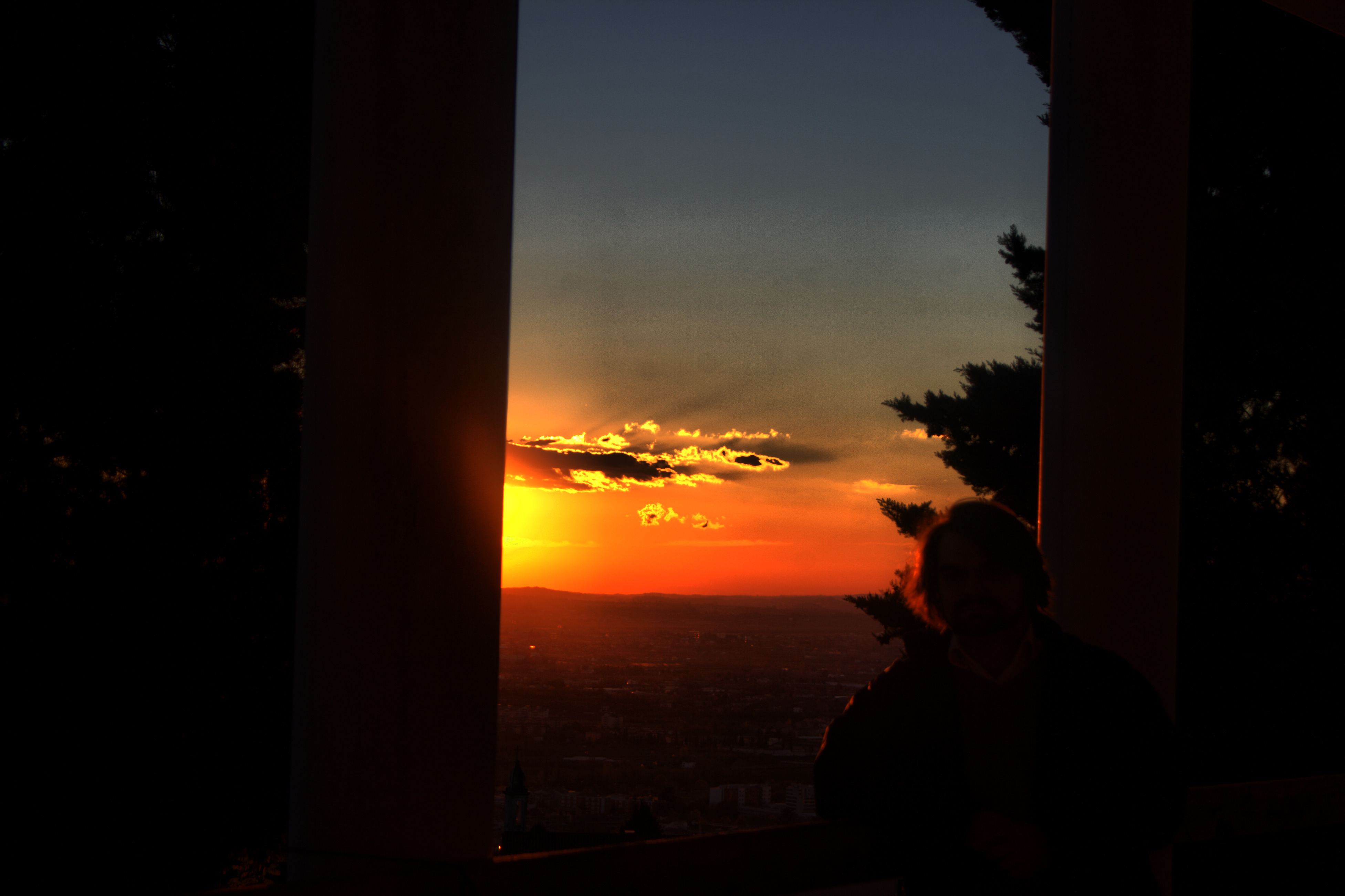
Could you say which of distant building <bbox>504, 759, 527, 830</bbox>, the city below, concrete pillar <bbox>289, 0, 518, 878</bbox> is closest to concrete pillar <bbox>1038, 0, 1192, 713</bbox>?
concrete pillar <bbox>289, 0, 518, 878</bbox>

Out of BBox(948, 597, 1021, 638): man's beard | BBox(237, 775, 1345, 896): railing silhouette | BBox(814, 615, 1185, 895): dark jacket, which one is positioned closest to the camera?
BBox(237, 775, 1345, 896): railing silhouette

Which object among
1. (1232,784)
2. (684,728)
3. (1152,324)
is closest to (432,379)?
(1232,784)

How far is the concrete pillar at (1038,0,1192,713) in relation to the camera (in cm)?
484

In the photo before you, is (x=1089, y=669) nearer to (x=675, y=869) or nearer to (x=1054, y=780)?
(x=1054, y=780)

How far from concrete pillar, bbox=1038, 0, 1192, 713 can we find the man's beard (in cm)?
215

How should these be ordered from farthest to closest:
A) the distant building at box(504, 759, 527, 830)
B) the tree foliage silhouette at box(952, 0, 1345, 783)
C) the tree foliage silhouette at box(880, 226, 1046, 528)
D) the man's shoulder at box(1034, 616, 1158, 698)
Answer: the distant building at box(504, 759, 527, 830) → the tree foliage silhouette at box(880, 226, 1046, 528) → the tree foliage silhouette at box(952, 0, 1345, 783) → the man's shoulder at box(1034, 616, 1158, 698)

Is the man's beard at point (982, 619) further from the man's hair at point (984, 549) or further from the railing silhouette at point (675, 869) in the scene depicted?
the railing silhouette at point (675, 869)

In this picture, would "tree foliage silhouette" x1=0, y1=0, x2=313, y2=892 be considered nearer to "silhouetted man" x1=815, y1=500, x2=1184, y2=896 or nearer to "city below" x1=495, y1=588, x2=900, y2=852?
"city below" x1=495, y1=588, x2=900, y2=852

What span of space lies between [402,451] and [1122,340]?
3525 millimetres

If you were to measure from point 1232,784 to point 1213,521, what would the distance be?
12944 mm

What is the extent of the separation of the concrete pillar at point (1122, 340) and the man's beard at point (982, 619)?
2.15 metres

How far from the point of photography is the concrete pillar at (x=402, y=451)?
3.12 metres

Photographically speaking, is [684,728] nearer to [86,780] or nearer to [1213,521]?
[86,780]

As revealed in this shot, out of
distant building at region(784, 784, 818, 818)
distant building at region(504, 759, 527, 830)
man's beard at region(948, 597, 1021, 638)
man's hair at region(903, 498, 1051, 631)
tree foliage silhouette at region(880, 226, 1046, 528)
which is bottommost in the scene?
distant building at region(504, 759, 527, 830)
